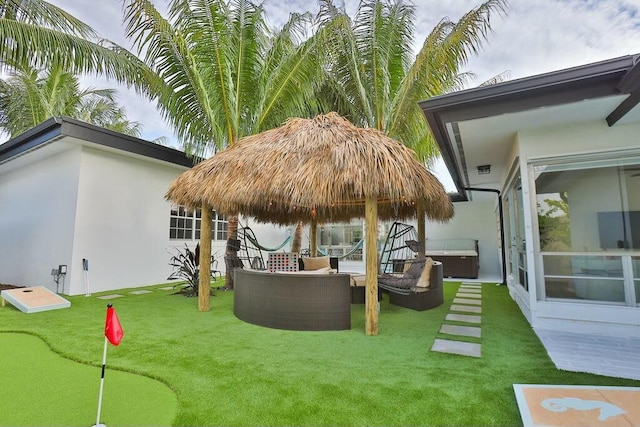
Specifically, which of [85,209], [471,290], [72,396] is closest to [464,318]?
[471,290]

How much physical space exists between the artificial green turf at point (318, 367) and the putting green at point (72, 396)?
0.10 metres

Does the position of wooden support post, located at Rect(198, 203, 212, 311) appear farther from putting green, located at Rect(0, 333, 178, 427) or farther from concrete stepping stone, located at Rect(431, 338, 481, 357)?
concrete stepping stone, located at Rect(431, 338, 481, 357)

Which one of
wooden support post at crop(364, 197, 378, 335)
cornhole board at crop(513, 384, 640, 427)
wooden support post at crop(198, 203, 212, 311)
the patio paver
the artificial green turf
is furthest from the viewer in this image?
the patio paver

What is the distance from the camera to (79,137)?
6887 mm

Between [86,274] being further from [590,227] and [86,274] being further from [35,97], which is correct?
[590,227]

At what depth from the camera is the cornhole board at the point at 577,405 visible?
2.15 metres

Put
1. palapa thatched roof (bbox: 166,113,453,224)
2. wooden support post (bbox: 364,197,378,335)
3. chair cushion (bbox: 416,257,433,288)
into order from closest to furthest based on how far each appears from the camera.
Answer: palapa thatched roof (bbox: 166,113,453,224) < wooden support post (bbox: 364,197,378,335) < chair cushion (bbox: 416,257,433,288)

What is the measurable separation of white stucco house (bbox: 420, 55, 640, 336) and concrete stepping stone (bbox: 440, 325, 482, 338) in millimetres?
953

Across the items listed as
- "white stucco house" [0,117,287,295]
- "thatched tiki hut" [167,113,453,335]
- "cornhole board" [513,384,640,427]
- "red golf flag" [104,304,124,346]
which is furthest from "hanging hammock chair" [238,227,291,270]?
"cornhole board" [513,384,640,427]

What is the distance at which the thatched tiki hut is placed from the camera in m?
4.09

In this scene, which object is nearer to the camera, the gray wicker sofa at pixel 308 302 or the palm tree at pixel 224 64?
the gray wicker sofa at pixel 308 302

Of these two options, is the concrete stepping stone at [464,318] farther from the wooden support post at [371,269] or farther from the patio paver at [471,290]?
A: the patio paver at [471,290]

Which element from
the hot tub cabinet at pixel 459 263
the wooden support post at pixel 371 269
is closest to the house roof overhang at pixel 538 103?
the wooden support post at pixel 371 269

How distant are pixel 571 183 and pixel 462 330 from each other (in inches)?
104
